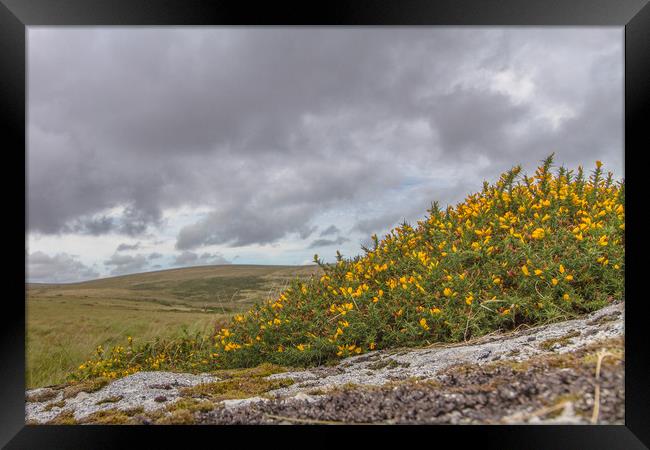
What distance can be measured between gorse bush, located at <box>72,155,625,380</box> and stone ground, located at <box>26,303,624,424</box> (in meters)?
0.32

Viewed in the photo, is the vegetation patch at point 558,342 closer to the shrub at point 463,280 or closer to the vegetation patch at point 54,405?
the shrub at point 463,280

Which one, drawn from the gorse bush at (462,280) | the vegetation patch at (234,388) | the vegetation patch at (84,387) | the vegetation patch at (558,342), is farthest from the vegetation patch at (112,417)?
the vegetation patch at (558,342)

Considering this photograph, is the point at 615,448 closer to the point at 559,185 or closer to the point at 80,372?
the point at 559,185

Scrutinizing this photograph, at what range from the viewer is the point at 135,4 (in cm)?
287

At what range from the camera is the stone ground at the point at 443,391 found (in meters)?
2.39

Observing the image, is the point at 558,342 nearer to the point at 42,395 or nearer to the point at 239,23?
the point at 239,23

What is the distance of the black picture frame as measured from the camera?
2.75 metres

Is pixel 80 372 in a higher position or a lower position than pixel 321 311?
lower

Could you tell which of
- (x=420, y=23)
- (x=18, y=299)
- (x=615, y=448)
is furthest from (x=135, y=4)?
(x=615, y=448)

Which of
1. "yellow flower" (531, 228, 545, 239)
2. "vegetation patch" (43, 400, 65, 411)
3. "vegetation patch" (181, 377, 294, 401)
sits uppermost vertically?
"yellow flower" (531, 228, 545, 239)

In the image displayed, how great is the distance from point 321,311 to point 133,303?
291 cm

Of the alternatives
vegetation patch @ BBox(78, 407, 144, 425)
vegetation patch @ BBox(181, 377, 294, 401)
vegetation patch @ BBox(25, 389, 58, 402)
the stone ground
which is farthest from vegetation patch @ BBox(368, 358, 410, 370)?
vegetation patch @ BBox(25, 389, 58, 402)

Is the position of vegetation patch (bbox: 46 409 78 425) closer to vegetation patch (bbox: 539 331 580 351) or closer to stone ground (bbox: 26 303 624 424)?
stone ground (bbox: 26 303 624 424)

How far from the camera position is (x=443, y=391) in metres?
2.62
